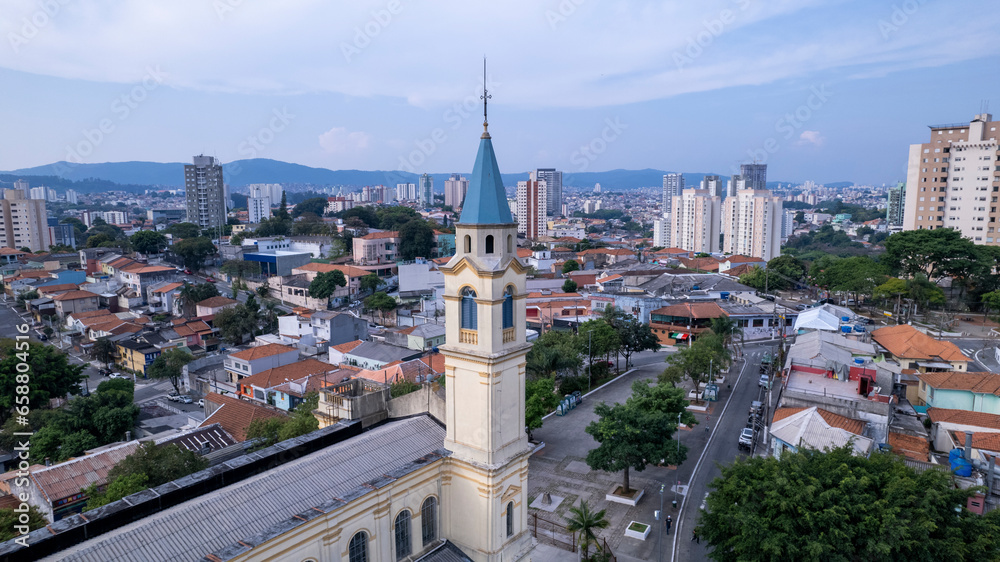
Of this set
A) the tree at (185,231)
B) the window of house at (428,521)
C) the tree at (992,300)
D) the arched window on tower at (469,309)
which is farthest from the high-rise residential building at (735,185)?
the window of house at (428,521)

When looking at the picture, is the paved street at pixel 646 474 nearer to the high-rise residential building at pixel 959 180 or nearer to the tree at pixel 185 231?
the high-rise residential building at pixel 959 180

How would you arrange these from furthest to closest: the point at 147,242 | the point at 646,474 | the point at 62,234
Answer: the point at 62,234
the point at 147,242
the point at 646,474

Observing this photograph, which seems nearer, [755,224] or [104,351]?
[104,351]

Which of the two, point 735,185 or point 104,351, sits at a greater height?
point 735,185

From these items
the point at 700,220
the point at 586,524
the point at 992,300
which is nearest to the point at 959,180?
the point at 992,300

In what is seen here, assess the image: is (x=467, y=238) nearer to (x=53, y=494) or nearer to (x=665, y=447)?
(x=665, y=447)

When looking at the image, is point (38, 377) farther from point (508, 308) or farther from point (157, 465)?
point (508, 308)

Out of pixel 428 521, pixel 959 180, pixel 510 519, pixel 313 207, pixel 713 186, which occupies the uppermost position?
pixel 713 186
